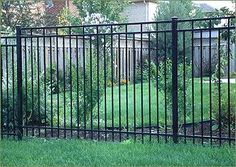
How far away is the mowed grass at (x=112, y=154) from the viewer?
506cm

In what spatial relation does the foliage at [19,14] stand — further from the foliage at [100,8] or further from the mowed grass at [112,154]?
the mowed grass at [112,154]

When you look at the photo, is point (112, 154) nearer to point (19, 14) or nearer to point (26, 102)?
point (26, 102)

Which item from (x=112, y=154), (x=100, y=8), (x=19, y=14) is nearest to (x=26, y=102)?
(x=112, y=154)

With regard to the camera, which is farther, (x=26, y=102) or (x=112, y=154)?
(x=26, y=102)

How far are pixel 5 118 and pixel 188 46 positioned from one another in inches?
617

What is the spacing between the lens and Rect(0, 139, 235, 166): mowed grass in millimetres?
5062

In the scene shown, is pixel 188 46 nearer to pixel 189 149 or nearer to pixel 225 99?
pixel 225 99

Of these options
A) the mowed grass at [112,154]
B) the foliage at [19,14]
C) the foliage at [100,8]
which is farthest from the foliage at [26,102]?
the foliage at [19,14]

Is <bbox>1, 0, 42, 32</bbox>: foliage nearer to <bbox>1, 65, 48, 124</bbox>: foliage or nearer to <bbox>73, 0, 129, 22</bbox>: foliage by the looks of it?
<bbox>73, 0, 129, 22</bbox>: foliage

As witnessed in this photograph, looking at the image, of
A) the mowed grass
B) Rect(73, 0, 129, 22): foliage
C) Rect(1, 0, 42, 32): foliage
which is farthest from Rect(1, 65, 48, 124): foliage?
Rect(1, 0, 42, 32): foliage

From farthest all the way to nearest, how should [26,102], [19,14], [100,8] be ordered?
[19,14]
[100,8]
[26,102]

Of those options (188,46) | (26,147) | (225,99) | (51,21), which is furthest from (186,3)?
(26,147)

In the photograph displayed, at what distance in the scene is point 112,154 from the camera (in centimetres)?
549

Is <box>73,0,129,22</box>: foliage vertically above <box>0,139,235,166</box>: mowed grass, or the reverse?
<box>73,0,129,22</box>: foliage
